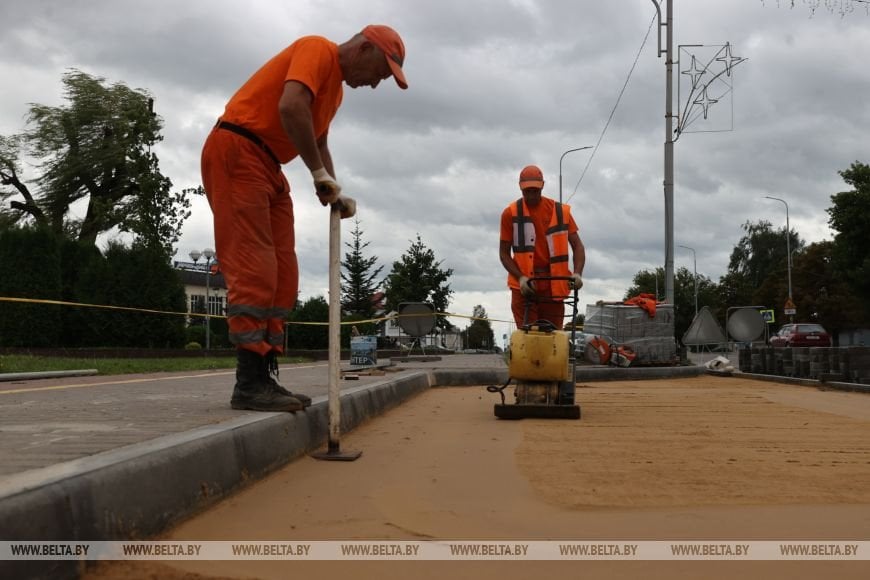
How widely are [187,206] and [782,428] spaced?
27144 millimetres

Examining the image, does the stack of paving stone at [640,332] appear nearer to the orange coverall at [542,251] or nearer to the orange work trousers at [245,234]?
the orange coverall at [542,251]

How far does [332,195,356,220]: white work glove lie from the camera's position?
4162 millimetres

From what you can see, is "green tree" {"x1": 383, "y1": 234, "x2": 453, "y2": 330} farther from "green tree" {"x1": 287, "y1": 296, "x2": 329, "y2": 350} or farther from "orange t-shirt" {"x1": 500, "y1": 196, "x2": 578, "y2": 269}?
"orange t-shirt" {"x1": 500, "y1": 196, "x2": 578, "y2": 269}

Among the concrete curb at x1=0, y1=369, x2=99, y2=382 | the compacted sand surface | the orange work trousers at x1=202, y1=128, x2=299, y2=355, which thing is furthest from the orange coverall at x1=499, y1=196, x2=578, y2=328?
the concrete curb at x1=0, y1=369, x2=99, y2=382

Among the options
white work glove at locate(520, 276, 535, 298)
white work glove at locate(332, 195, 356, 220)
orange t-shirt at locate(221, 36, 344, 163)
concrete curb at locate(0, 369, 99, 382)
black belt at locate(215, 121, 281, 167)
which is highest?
orange t-shirt at locate(221, 36, 344, 163)

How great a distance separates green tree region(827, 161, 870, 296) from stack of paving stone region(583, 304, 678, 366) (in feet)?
104

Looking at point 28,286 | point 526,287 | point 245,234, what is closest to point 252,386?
point 245,234

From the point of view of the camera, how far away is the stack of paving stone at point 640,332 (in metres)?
15.1

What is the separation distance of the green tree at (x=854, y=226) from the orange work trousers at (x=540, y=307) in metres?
40.4

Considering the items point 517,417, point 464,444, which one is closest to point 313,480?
point 464,444

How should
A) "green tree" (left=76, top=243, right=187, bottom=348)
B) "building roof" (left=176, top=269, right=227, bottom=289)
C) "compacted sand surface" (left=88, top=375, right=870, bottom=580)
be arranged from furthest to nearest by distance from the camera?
1. "building roof" (left=176, top=269, right=227, bottom=289)
2. "green tree" (left=76, top=243, right=187, bottom=348)
3. "compacted sand surface" (left=88, top=375, right=870, bottom=580)

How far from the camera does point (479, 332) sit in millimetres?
102188

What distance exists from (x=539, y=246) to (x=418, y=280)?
36796mm

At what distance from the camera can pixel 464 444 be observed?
4488 millimetres
